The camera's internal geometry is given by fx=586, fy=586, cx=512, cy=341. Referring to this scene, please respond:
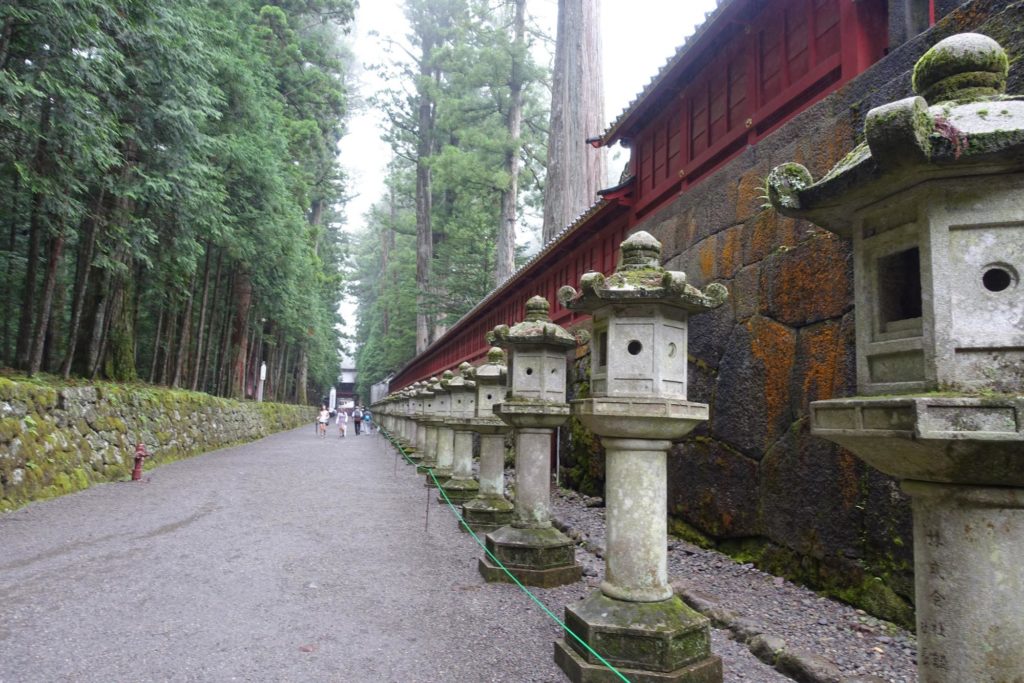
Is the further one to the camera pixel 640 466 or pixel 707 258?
pixel 707 258

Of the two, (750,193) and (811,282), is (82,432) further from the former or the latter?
(811,282)

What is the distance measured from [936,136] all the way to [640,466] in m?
2.25

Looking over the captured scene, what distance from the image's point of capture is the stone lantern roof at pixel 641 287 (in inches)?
141

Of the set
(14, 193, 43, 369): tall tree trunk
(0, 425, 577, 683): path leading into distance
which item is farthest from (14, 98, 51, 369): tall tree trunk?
(0, 425, 577, 683): path leading into distance

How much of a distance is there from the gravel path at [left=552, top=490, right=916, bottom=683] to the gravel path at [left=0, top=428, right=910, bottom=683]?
1.3 inches

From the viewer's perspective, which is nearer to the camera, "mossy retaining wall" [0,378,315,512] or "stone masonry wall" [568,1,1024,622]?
"stone masonry wall" [568,1,1024,622]

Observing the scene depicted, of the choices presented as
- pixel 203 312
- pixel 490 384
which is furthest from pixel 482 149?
pixel 490 384

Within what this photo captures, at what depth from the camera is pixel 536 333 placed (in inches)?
217

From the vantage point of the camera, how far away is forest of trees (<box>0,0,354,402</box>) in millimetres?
8055

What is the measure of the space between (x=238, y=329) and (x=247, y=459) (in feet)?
27.3

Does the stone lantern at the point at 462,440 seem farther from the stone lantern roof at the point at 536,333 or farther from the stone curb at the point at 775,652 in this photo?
the stone curb at the point at 775,652

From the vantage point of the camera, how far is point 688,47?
638 centimetres

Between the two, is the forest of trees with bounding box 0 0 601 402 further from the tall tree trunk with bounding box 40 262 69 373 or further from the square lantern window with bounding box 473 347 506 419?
the square lantern window with bounding box 473 347 506 419

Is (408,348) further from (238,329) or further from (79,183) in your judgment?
(79,183)
